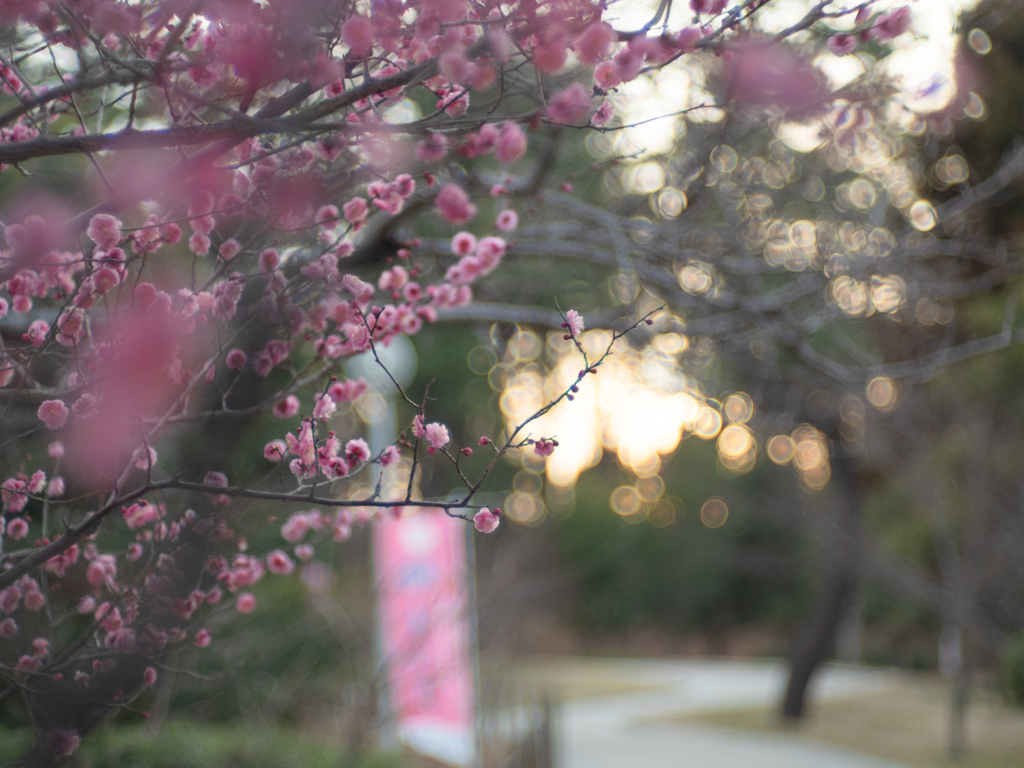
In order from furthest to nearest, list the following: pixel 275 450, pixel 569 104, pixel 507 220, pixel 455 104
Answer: pixel 507 220 < pixel 275 450 < pixel 455 104 < pixel 569 104

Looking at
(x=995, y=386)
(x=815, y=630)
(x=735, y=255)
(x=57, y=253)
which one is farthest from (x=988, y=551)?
(x=57, y=253)

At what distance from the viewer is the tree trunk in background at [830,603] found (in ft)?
33.5

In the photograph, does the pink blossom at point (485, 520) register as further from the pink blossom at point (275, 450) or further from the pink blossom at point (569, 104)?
the pink blossom at point (569, 104)

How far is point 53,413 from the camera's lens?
1867 mm

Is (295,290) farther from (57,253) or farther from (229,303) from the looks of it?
(57,253)

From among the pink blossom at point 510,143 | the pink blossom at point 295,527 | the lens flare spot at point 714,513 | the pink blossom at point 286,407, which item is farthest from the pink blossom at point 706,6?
the lens flare spot at point 714,513

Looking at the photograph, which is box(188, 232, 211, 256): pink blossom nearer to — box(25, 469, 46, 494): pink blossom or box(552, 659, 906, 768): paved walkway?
box(25, 469, 46, 494): pink blossom

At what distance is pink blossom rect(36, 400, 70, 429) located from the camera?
1856 mm

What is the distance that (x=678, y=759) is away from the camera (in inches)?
328

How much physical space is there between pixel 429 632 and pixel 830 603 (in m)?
6.85

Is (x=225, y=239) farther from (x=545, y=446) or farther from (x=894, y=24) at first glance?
(x=894, y=24)

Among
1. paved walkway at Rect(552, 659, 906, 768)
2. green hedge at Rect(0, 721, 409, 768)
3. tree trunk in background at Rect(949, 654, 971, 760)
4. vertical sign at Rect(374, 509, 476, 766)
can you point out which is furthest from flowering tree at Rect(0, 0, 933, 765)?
tree trunk in background at Rect(949, 654, 971, 760)

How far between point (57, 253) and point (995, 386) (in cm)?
924

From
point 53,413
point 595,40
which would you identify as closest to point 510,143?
point 595,40
